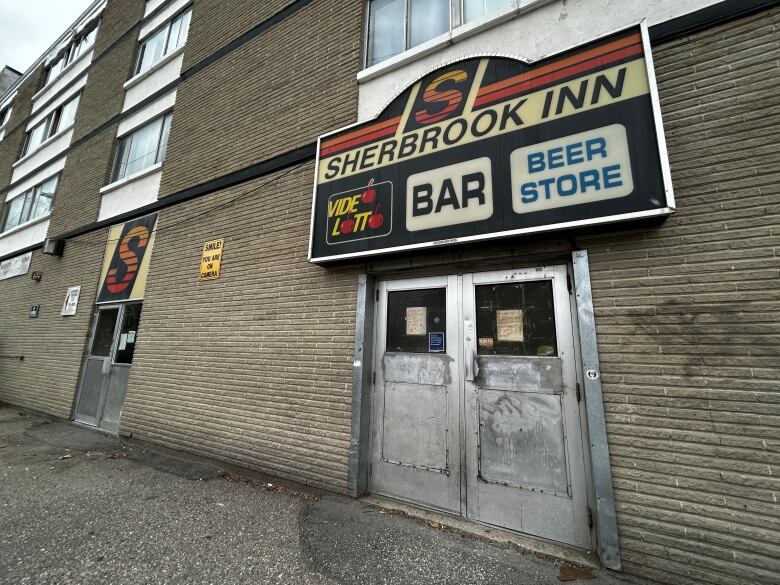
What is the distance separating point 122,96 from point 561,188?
1136 cm

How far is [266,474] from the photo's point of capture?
4230 mm

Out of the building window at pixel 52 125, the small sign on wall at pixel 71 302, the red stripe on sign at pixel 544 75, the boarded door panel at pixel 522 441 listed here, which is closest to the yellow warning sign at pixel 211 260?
the red stripe on sign at pixel 544 75

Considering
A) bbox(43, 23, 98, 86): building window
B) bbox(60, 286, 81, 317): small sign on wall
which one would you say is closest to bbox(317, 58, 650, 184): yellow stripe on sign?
bbox(60, 286, 81, 317): small sign on wall

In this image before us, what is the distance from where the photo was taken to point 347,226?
414cm

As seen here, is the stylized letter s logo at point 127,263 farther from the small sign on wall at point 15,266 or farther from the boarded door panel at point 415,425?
the boarded door panel at point 415,425

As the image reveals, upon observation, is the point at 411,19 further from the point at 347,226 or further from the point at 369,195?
the point at 347,226

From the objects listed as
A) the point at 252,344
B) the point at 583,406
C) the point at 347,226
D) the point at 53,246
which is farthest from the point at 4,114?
the point at 583,406

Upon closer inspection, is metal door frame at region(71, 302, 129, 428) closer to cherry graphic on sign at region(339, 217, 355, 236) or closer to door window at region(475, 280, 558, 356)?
cherry graphic on sign at region(339, 217, 355, 236)

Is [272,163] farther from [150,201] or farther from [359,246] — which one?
[150,201]

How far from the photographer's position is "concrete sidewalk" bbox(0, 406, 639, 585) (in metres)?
2.47

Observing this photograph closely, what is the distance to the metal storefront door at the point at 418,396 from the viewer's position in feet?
11.4

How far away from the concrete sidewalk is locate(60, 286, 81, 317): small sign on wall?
4.67m

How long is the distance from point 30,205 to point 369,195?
13.9 meters

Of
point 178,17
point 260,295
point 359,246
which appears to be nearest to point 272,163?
point 260,295
